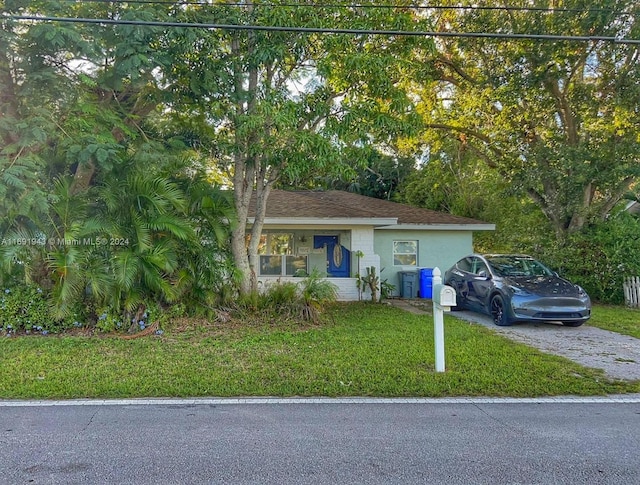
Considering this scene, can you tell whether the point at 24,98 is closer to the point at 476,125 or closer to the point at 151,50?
the point at 151,50

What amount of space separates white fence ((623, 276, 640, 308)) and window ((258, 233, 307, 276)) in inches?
391

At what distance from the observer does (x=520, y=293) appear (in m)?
9.87

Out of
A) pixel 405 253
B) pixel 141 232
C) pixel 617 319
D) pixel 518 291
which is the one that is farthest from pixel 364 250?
pixel 141 232

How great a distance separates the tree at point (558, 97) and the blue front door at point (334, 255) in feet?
20.9

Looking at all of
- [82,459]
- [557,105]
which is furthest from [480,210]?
[82,459]

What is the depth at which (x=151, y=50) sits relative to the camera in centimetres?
838

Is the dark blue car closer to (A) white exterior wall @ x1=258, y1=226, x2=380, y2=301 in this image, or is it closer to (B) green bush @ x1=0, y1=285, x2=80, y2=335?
(A) white exterior wall @ x1=258, y1=226, x2=380, y2=301

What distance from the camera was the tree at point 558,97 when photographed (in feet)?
41.7

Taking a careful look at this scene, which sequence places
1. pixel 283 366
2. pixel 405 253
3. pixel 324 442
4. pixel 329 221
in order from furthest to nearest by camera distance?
pixel 405 253 < pixel 329 221 < pixel 283 366 < pixel 324 442

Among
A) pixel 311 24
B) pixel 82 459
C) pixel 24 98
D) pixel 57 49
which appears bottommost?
pixel 82 459

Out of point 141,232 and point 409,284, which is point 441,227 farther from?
point 141,232

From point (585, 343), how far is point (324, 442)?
6.57 meters

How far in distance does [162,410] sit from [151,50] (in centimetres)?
655

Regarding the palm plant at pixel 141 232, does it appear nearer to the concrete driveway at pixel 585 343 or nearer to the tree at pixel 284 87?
the tree at pixel 284 87
